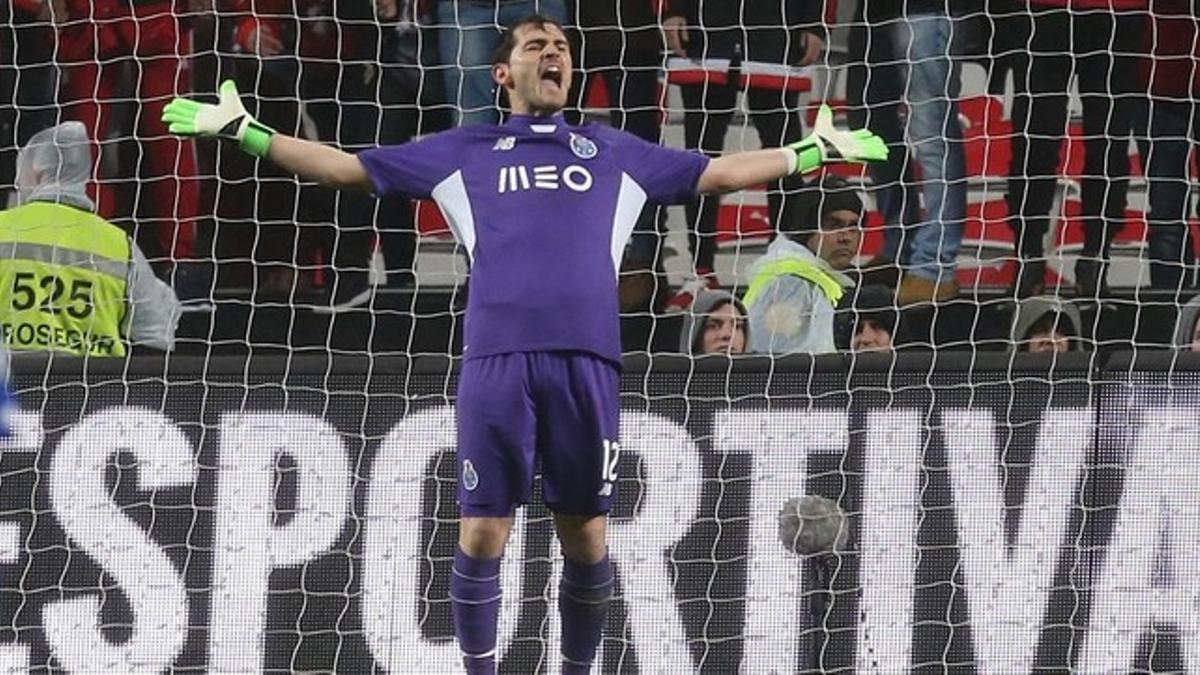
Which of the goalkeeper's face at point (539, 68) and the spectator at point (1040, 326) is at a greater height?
the goalkeeper's face at point (539, 68)

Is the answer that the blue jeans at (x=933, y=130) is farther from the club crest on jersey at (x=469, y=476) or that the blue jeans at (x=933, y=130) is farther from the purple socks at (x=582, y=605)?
the club crest on jersey at (x=469, y=476)

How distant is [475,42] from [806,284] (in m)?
1.53

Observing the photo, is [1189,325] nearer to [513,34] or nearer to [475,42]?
[475,42]

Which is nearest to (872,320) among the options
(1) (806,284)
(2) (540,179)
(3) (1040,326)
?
(1) (806,284)

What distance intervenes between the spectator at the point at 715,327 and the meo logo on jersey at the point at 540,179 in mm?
1803

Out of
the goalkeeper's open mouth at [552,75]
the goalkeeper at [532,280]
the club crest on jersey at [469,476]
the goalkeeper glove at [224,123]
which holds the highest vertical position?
the goalkeeper's open mouth at [552,75]

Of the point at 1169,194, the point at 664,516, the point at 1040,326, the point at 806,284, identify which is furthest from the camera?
the point at 1169,194

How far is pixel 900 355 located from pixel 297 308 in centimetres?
234

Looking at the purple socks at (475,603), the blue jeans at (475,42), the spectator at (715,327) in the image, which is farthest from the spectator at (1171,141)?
the purple socks at (475,603)

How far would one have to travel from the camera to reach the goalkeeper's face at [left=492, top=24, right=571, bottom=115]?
7020 mm

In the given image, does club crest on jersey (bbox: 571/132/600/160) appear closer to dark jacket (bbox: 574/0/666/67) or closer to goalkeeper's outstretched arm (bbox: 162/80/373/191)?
goalkeeper's outstretched arm (bbox: 162/80/373/191)

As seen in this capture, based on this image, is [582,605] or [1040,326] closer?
[582,605]

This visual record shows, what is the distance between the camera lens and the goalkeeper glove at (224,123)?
6828 millimetres

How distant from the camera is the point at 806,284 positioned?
27.8ft
